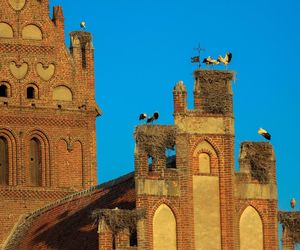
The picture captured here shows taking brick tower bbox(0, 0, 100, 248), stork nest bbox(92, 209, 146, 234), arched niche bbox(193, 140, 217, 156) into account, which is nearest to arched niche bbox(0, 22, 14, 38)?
brick tower bbox(0, 0, 100, 248)

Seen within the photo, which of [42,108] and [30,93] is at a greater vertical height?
[30,93]

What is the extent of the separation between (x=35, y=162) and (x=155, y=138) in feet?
57.9

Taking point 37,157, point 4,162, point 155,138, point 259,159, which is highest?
point 37,157

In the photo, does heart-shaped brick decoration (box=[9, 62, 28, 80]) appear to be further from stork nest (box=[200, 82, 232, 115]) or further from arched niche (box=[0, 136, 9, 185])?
stork nest (box=[200, 82, 232, 115])

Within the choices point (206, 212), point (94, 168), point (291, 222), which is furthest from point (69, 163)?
point (291, 222)

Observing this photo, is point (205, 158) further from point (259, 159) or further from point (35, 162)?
point (35, 162)

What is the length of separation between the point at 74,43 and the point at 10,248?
1103 cm

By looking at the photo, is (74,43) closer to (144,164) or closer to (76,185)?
(76,185)

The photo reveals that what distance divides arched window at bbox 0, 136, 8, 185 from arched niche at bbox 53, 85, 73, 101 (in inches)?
108

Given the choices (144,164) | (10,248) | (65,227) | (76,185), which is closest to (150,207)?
(144,164)

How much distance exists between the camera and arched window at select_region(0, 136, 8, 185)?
78875mm

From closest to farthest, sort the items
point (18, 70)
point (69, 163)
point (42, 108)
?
point (42, 108) → point (69, 163) → point (18, 70)

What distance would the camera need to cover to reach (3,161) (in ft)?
260

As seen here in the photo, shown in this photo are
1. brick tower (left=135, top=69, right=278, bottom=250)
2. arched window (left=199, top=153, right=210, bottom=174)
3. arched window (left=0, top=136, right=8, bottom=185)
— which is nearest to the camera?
brick tower (left=135, top=69, right=278, bottom=250)
